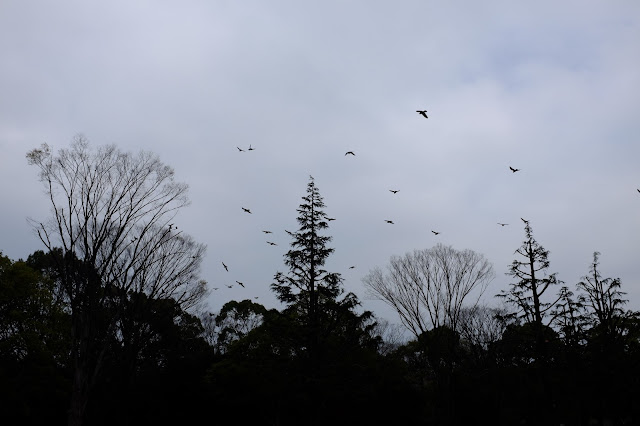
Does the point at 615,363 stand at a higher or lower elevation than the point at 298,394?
higher

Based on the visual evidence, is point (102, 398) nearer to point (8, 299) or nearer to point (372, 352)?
point (8, 299)

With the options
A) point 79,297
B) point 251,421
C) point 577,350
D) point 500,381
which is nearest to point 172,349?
point 251,421

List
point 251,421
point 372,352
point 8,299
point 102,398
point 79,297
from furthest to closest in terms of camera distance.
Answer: point 251,421 → point 102,398 → point 372,352 → point 8,299 → point 79,297

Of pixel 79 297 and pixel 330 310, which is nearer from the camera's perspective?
pixel 79 297

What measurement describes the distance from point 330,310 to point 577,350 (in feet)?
48.3

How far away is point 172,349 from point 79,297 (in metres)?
22.9

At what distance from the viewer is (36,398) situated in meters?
23.7

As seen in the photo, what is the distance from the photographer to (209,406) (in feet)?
103

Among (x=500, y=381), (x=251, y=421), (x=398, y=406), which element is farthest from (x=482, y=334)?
(x=251, y=421)

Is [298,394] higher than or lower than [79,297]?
lower

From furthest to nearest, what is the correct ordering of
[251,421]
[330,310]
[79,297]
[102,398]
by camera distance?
[251,421]
[102,398]
[330,310]
[79,297]

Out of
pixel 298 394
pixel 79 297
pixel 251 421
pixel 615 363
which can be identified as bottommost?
pixel 251 421

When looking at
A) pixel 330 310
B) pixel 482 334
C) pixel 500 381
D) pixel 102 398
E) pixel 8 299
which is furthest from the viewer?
pixel 482 334

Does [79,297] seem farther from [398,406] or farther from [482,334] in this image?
[482,334]
